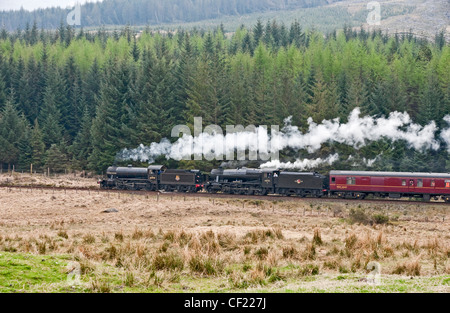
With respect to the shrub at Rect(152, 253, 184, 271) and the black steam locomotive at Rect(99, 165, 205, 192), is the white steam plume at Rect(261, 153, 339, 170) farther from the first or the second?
the shrub at Rect(152, 253, 184, 271)

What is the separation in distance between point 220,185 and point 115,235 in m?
27.5

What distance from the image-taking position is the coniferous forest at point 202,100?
73.8m

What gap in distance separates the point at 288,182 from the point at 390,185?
993 centimetres

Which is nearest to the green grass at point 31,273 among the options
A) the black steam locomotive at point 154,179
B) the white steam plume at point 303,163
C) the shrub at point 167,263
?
the shrub at point 167,263

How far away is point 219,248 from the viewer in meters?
27.5

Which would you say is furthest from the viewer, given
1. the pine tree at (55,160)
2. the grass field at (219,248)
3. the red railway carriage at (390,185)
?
the pine tree at (55,160)

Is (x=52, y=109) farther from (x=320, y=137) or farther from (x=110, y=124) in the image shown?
(x=320, y=137)

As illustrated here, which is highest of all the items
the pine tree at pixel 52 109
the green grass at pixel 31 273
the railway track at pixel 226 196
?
the pine tree at pixel 52 109

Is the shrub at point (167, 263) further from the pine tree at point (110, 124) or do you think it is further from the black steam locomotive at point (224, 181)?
the pine tree at point (110, 124)

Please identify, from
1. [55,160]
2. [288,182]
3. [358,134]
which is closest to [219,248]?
[288,182]

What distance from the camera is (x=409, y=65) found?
301 feet

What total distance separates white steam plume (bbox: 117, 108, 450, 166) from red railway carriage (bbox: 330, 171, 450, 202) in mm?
14961

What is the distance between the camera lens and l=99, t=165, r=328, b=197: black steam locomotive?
181ft
